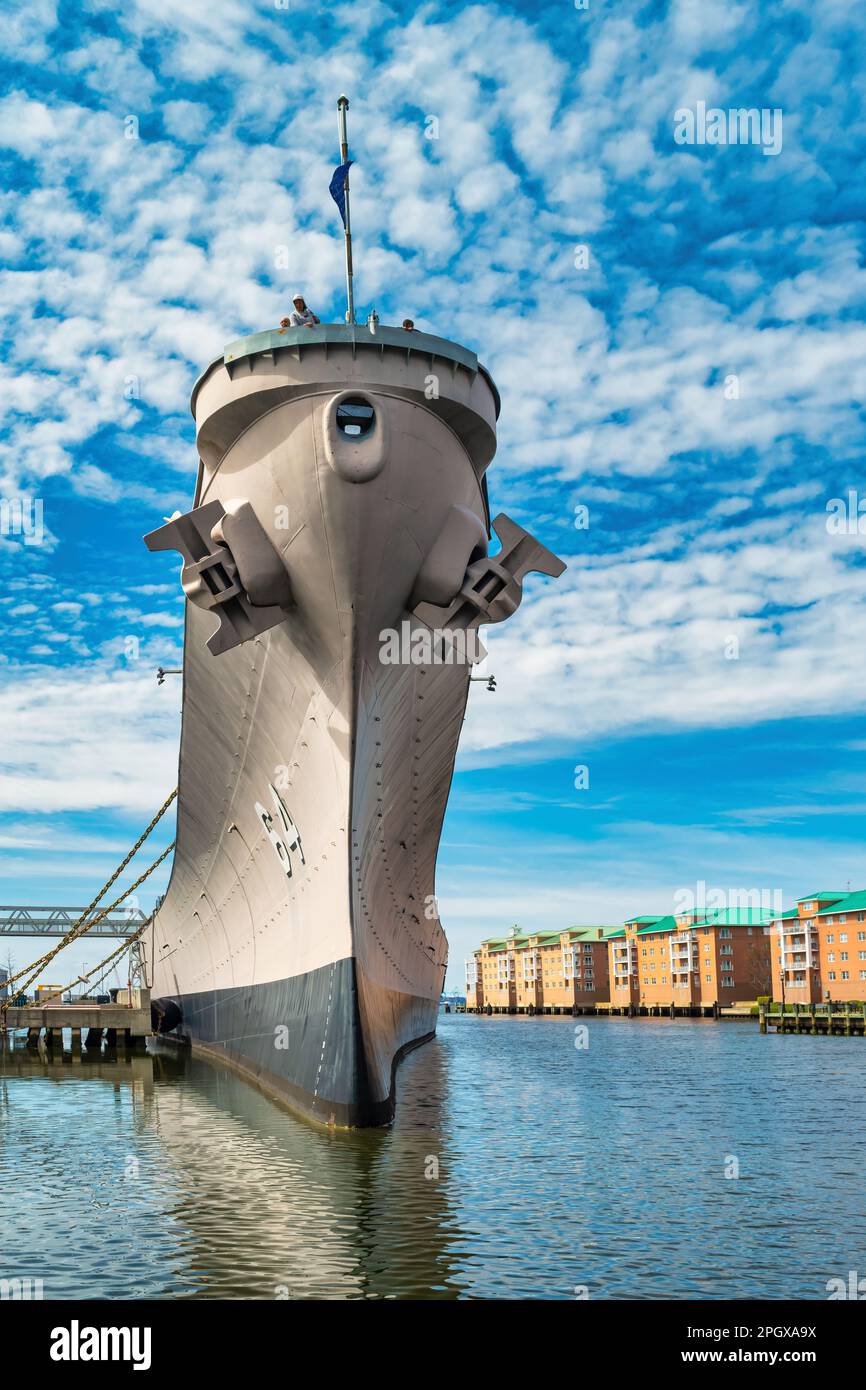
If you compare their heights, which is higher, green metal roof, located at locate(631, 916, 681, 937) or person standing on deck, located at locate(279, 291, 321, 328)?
person standing on deck, located at locate(279, 291, 321, 328)

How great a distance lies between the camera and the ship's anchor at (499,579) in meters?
13.4

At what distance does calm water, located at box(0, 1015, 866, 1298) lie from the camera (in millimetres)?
6918

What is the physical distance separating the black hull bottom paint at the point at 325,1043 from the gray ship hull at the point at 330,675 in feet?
0.12

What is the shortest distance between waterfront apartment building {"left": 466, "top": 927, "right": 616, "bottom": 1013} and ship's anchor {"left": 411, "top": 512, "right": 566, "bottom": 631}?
96.9 meters

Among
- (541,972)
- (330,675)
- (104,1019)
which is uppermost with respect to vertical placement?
(330,675)

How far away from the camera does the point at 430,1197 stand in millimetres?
9297

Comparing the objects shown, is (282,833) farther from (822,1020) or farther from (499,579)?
(822,1020)

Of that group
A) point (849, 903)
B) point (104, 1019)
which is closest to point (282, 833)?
point (104, 1019)

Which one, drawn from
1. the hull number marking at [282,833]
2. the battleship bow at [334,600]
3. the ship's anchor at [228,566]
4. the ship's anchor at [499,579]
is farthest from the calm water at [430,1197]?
the ship's anchor at [499,579]

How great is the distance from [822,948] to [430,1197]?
71.5m

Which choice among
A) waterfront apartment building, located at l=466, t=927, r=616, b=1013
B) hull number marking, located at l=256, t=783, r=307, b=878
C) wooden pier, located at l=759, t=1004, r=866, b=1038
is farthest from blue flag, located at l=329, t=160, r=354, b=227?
waterfront apartment building, located at l=466, t=927, r=616, b=1013

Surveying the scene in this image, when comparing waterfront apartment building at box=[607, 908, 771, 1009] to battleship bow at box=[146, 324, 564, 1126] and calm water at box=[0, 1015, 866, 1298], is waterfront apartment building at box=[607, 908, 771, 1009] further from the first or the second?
battleship bow at box=[146, 324, 564, 1126]

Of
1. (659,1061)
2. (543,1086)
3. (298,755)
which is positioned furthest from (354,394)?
(659,1061)
